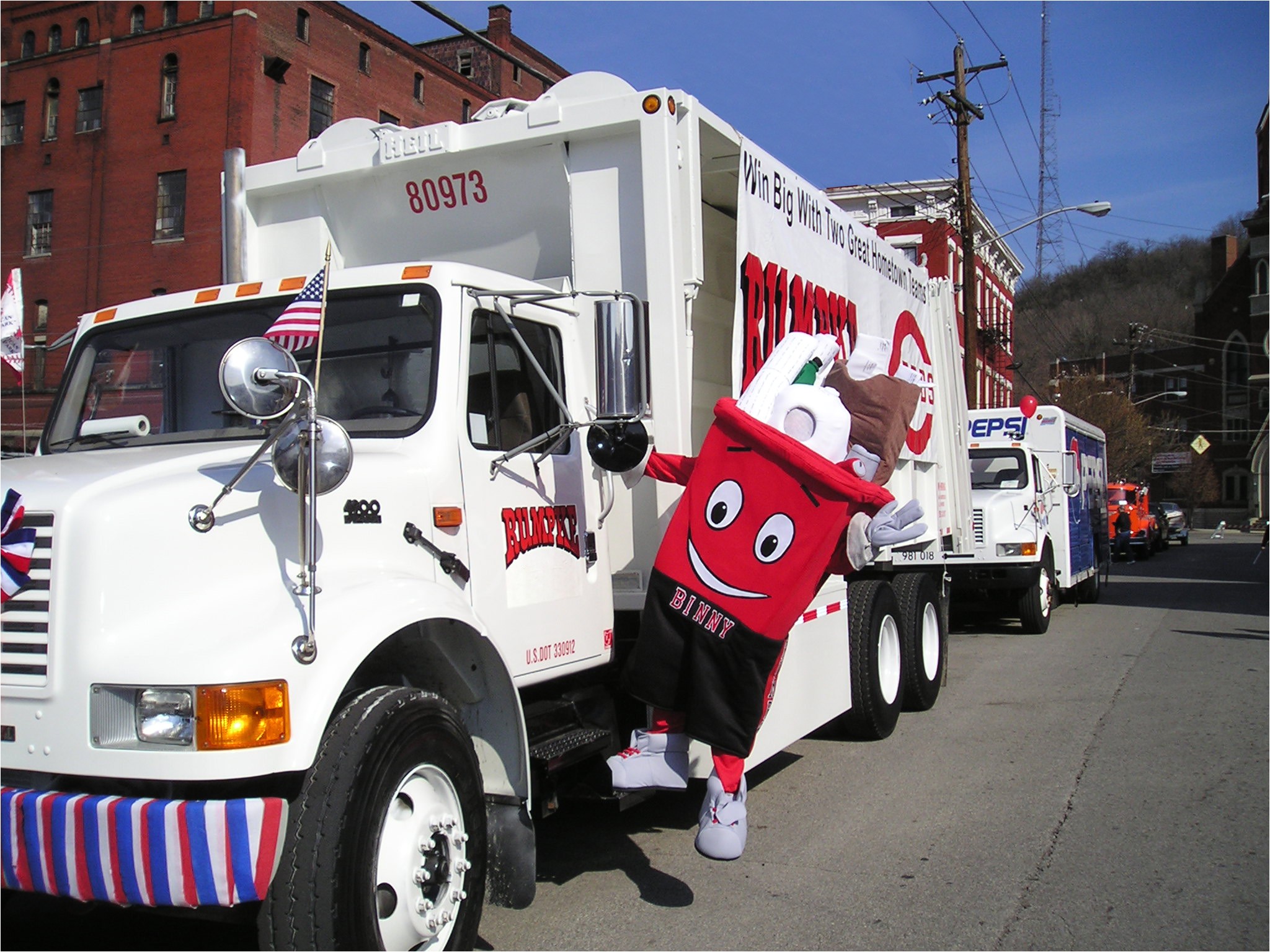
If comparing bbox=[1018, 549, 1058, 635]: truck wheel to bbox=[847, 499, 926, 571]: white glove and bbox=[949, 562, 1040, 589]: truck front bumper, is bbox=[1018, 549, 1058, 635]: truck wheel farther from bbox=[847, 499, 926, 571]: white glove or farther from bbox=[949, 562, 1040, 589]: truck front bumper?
bbox=[847, 499, 926, 571]: white glove

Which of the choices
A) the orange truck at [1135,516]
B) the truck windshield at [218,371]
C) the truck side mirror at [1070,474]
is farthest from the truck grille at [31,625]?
the orange truck at [1135,516]

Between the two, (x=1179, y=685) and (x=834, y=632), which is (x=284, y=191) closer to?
(x=834, y=632)

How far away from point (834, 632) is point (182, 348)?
12.8 feet

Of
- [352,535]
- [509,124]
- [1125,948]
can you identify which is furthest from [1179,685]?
[352,535]

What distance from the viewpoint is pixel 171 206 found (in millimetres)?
33219

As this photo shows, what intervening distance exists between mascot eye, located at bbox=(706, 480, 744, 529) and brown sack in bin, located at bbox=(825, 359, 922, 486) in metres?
0.61

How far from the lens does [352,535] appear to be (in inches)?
141

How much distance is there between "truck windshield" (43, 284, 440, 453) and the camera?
409cm

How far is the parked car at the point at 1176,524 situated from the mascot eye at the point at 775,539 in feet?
126

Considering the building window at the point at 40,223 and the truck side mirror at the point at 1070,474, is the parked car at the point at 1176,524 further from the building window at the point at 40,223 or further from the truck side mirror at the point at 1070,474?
the building window at the point at 40,223

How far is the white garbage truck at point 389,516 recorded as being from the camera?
2930 mm

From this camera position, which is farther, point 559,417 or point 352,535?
point 559,417

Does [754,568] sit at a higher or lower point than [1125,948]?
higher

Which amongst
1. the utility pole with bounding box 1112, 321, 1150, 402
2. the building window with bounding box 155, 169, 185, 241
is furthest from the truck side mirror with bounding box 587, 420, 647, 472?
the utility pole with bounding box 1112, 321, 1150, 402
